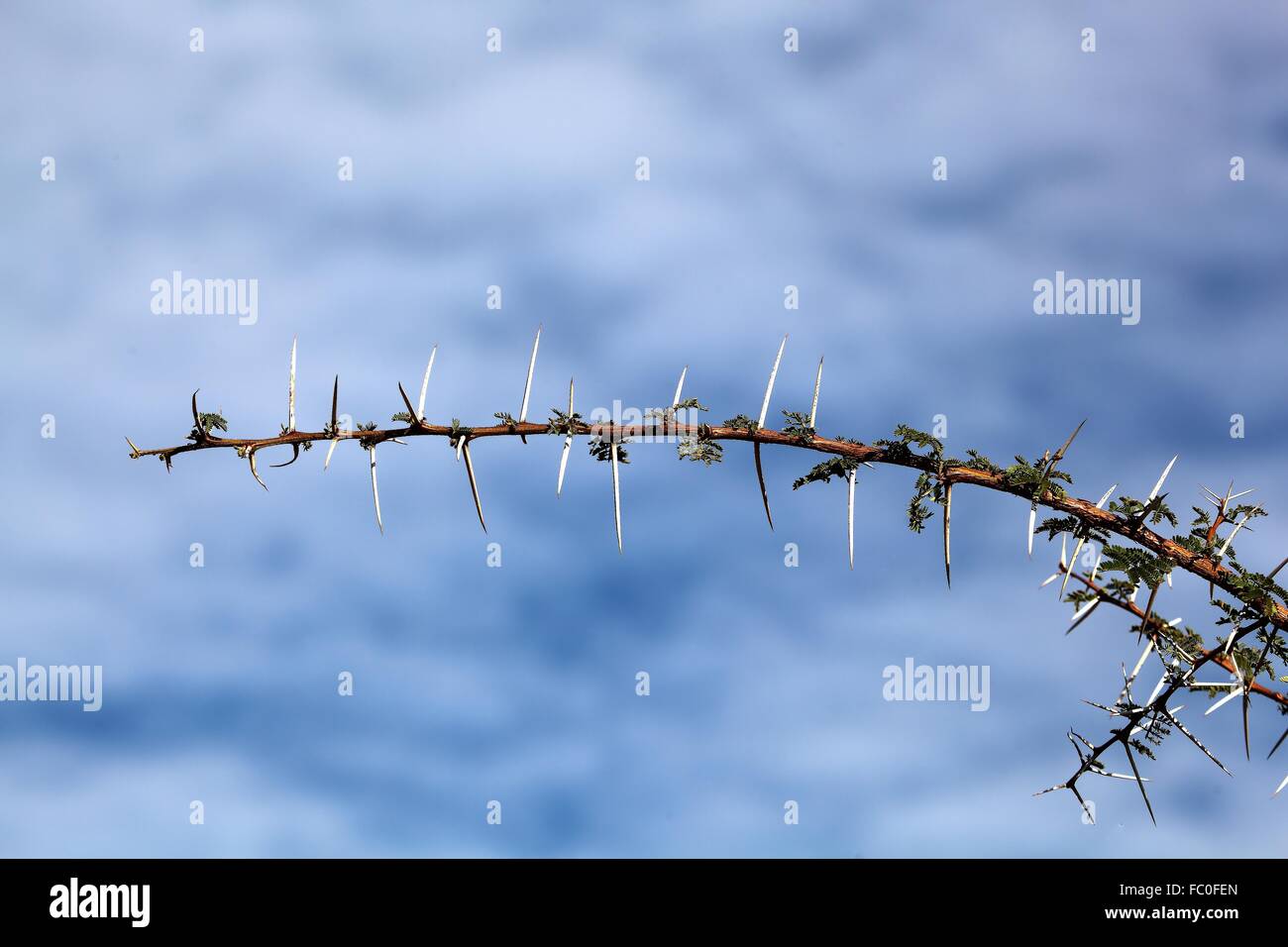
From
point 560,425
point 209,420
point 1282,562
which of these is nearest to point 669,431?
point 560,425

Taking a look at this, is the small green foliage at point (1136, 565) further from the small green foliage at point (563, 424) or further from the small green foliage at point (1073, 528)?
the small green foliage at point (563, 424)

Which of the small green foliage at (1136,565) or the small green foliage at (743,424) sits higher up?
the small green foliage at (743,424)

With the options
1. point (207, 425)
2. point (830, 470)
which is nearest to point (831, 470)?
point (830, 470)

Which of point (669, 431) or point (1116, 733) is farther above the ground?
point (669, 431)

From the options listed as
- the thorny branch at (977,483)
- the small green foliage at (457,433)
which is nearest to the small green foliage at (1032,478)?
the thorny branch at (977,483)


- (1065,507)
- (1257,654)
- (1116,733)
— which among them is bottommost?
(1116,733)

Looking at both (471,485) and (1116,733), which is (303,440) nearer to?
(471,485)

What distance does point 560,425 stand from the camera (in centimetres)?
662

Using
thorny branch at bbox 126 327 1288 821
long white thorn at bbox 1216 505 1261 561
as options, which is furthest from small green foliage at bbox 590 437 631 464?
long white thorn at bbox 1216 505 1261 561

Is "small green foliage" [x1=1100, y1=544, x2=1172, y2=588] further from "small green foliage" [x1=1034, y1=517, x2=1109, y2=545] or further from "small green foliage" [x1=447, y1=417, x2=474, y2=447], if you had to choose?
"small green foliage" [x1=447, y1=417, x2=474, y2=447]

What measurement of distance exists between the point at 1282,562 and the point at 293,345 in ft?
19.8

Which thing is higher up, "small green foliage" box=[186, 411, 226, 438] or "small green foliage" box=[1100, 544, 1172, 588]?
"small green foliage" box=[186, 411, 226, 438]

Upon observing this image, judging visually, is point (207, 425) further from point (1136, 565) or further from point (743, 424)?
point (1136, 565)

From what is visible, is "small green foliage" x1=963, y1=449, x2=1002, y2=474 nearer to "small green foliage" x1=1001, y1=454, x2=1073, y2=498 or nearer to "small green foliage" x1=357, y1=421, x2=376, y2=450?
"small green foliage" x1=1001, y1=454, x2=1073, y2=498
